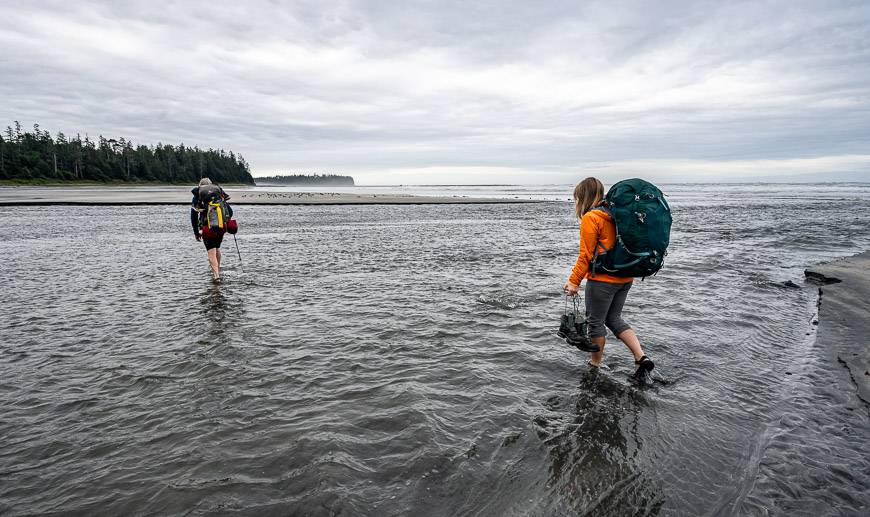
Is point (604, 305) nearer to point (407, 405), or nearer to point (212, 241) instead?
point (407, 405)

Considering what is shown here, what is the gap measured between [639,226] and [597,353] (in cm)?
209

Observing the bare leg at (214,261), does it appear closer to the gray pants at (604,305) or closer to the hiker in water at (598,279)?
the hiker in water at (598,279)

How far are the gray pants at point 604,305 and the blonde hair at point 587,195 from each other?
1006mm

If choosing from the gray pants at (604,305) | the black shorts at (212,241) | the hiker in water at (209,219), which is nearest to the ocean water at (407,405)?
the gray pants at (604,305)

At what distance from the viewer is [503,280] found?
41.2 feet

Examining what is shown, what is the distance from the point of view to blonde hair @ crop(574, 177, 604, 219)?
19.2 ft

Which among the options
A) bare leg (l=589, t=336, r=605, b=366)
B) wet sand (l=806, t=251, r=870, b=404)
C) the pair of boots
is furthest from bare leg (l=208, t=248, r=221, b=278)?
wet sand (l=806, t=251, r=870, b=404)

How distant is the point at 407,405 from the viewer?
527 centimetres

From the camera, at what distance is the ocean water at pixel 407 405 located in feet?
12.6

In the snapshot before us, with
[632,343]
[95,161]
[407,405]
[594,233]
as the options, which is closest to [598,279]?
[594,233]

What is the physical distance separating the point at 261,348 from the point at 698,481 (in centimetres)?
608

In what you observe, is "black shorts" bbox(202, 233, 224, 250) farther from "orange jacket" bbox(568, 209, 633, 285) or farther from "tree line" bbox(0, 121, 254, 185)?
"tree line" bbox(0, 121, 254, 185)

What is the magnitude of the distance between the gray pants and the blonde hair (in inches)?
39.6

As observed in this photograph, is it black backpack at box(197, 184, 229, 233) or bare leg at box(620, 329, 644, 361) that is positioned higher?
black backpack at box(197, 184, 229, 233)
